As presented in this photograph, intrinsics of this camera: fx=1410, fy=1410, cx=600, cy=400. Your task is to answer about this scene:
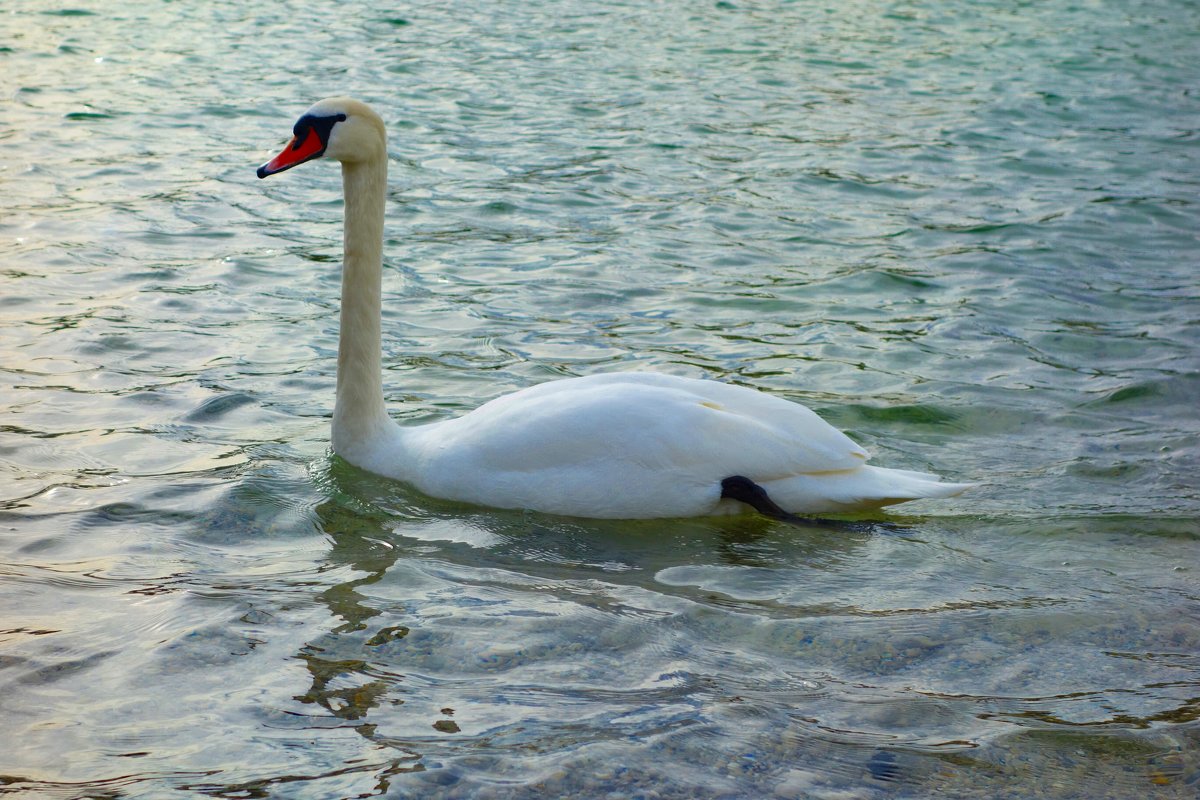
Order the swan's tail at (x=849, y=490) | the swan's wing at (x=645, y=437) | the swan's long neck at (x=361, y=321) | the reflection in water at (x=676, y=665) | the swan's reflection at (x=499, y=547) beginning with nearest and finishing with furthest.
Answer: the reflection in water at (x=676, y=665)
the swan's reflection at (x=499, y=547)
the swan's wing at (x=645, y=437)
the swan's tail at (x=849, y=490)
the swan's long neck at (x=361, y=321)

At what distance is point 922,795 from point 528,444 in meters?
2.10

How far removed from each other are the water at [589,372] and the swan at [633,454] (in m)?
0.13

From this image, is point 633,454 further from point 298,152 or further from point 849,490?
point 298,152

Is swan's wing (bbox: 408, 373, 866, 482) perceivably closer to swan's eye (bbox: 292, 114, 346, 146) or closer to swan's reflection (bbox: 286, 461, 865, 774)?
swan's reflection (bbox: 286, 461, 865, 774)

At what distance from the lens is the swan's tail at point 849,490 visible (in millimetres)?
5219

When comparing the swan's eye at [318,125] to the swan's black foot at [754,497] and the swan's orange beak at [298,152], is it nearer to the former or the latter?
the swan's orange beak at [298,152]

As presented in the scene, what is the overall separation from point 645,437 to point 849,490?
2.61 feet

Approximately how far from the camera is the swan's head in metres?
5.46

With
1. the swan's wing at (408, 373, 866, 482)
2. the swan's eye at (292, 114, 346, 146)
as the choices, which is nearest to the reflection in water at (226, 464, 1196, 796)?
the swan's wing at (408, 373, 866, 482)

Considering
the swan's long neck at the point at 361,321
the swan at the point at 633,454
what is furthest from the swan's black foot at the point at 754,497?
the swan's long neck at the point at 361,321

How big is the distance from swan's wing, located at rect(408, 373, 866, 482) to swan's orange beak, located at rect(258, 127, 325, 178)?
123cm

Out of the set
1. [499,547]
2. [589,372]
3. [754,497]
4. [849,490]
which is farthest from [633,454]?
[589,372]

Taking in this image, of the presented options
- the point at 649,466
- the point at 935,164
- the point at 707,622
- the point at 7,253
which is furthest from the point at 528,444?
the point at 935,164

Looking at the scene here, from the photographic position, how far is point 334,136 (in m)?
5.55
